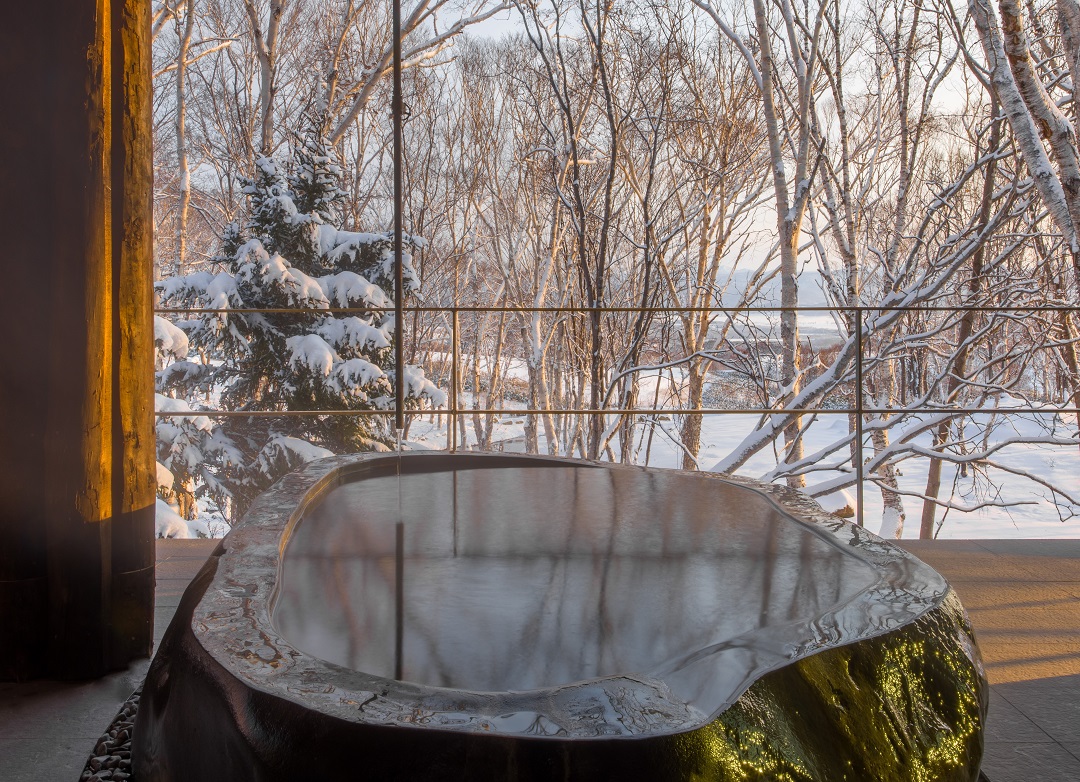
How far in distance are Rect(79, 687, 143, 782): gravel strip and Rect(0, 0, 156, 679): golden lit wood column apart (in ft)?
0.82

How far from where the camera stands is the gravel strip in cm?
133

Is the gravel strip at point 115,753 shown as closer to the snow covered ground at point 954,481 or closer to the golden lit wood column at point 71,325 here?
the golden lit wood column at point 71,325

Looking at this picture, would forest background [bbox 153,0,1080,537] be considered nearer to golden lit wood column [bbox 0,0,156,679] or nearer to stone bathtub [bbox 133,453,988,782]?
golden lit wood column [bbox 0,0,156,679]

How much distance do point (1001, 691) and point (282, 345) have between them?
5226 mm

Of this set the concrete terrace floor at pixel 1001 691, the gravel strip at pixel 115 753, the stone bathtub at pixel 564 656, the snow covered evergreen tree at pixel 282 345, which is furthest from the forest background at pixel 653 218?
the gravel strip at pixel 115 753

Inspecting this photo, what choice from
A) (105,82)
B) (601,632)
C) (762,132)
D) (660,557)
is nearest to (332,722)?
(601,632)

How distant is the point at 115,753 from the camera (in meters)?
1.42

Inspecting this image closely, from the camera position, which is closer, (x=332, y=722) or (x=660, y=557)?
(x=332, y=722)

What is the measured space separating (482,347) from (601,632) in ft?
40.2

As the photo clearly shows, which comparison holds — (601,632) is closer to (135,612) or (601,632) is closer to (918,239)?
(135,612)

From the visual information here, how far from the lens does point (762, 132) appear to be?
735cm

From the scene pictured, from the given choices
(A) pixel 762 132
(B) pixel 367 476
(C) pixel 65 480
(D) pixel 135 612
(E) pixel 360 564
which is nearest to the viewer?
(E) pixel 360 564

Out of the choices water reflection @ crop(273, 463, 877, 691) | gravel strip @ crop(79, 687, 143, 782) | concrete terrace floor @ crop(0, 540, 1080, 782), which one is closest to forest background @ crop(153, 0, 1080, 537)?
concrete terrace floor @ crop(0, 540, 1080, 782)

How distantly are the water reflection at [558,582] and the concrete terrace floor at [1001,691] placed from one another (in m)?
0.54
